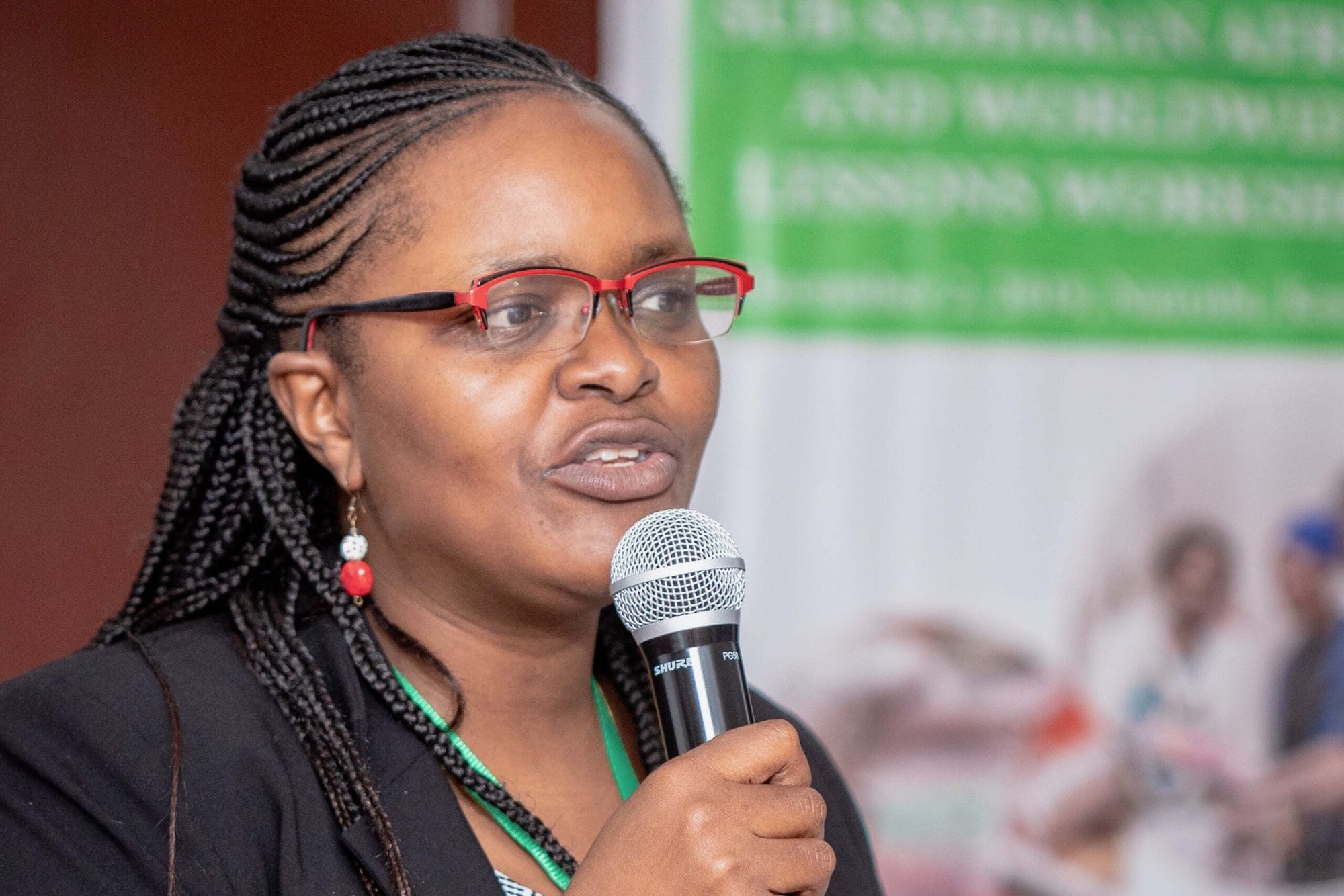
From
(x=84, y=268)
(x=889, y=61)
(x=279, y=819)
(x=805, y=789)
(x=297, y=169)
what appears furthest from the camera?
(x=889, y=61)

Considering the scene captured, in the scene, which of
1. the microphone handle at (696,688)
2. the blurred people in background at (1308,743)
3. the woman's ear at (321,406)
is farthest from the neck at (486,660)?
the blurred people in background at (1308,743)

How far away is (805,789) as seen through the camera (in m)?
1.11

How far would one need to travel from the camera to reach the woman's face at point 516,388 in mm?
1387

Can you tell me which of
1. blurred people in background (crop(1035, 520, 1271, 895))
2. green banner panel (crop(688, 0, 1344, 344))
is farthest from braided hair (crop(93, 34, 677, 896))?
blurred people in background (crop(1035, 520, 1271, 895))

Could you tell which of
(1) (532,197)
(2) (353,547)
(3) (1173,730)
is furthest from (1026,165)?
(2) (353,547)

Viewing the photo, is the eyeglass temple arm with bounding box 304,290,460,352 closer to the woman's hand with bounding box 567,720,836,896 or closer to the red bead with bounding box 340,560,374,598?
the red bead with bounding box 340,560,374,598

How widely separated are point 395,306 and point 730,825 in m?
0.68

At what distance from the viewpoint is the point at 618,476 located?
4.59ft

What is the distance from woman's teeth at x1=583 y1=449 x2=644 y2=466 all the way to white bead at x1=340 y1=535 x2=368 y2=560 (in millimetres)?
327

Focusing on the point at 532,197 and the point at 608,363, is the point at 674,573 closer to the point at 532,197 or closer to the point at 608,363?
the point at 608,363

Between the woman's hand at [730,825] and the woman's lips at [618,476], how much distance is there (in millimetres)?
363

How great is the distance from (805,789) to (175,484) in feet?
3.11

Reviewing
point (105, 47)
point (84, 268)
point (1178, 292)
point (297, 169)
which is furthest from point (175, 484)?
point (1178, 292)

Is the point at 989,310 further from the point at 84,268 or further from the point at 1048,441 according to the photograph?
the point at 84,268
